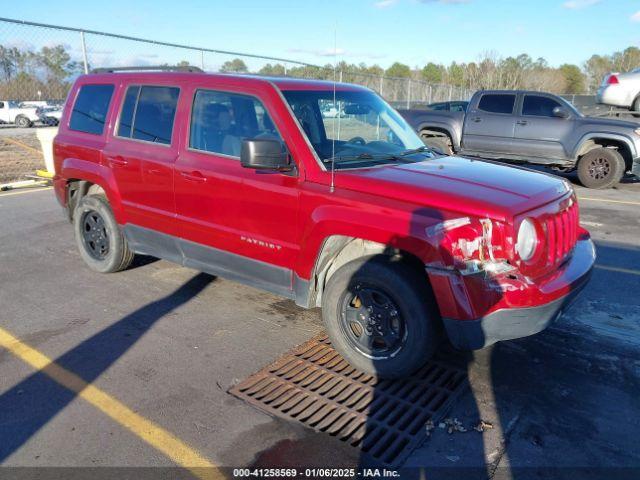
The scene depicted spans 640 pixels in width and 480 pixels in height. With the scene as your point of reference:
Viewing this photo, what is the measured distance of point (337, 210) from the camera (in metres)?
3.35

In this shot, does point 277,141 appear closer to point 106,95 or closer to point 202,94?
point 202,94

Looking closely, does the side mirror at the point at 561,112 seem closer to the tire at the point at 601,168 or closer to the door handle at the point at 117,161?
the tire at the point at 601,168

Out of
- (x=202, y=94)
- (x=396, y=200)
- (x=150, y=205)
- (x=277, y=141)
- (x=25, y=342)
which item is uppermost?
(x=202, y=94)

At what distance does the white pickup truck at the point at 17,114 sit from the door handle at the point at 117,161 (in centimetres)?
2714

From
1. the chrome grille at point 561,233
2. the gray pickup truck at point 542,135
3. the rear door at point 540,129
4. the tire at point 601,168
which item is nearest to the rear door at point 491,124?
the gray pickup truck at point 542,135

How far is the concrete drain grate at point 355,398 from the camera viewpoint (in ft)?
9.47

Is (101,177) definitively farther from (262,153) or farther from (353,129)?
(353,129)

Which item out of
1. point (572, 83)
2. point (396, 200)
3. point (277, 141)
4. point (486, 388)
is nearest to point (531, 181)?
point (396, 200)

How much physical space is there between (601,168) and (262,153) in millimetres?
9405

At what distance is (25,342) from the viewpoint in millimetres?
3904

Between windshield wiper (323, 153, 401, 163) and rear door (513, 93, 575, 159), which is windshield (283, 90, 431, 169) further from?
rear door (513, 93, 575, 159)

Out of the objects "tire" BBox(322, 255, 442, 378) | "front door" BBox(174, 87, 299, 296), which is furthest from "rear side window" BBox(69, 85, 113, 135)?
"tire" BBox(322, 255, 442, 378)

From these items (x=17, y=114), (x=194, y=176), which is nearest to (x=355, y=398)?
(x=194, y=176)

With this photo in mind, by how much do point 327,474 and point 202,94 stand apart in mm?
3025
